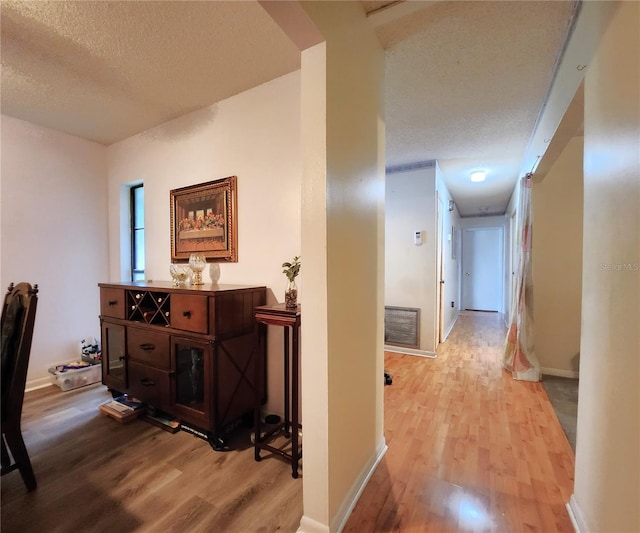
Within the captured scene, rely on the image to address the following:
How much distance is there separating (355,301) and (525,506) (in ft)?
4.23

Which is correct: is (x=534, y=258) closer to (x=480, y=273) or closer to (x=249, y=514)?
(x=249, y=514)

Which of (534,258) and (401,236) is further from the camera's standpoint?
(401,236)

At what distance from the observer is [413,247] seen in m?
3.79

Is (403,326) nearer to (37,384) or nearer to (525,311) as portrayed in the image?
(525,311)

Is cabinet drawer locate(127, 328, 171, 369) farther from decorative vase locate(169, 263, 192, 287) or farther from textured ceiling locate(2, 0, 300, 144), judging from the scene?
textured ceiling locate(2, 0, 300, 144)

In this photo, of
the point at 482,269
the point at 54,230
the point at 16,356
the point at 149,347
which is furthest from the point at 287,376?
the point at 482,269

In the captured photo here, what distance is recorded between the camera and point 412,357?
3676 mm

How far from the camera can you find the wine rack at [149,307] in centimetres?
208

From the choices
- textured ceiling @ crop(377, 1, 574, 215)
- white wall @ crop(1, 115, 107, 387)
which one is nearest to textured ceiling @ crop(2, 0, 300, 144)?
white wall @ crop(1, 115, 107, 387)

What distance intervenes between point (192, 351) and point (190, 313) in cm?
30

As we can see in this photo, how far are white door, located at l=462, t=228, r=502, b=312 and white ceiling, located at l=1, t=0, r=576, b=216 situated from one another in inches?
→ 199

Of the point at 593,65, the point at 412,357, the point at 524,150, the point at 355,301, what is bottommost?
the point at 412,357

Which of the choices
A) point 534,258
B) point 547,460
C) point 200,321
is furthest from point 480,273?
point 200,321

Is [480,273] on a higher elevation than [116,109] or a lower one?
lower
